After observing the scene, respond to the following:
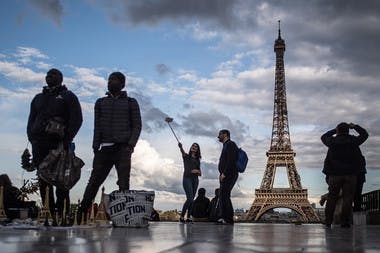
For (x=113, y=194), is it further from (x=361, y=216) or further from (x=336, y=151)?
(x=361, y=216)

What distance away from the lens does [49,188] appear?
7.08 meters

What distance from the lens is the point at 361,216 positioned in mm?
13258

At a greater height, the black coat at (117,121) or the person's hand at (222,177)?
the black coat at (117,121)

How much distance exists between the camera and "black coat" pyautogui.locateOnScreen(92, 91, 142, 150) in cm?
736

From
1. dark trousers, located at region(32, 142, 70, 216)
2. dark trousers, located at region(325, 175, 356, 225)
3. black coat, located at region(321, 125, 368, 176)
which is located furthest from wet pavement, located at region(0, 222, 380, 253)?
dark trousers, located at region(325, 175, 356, 225)

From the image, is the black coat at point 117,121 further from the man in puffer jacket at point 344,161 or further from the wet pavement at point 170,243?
the man in puffer jacket at point 344,161

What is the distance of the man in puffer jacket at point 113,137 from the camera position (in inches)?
289

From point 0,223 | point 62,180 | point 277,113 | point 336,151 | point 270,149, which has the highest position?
point 277,113

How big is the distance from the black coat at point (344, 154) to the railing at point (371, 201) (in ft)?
13.4

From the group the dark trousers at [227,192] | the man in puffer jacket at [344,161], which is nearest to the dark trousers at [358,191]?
the man in puffer jacket at [344,161]

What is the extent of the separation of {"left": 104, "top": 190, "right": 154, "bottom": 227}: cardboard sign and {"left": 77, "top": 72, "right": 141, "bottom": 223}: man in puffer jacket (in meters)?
0.14

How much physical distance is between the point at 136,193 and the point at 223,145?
119 inches

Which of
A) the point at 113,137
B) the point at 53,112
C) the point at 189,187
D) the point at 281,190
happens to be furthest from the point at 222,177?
the point at 281,190

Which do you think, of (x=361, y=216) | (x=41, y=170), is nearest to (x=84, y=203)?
(x=41, y=170)
